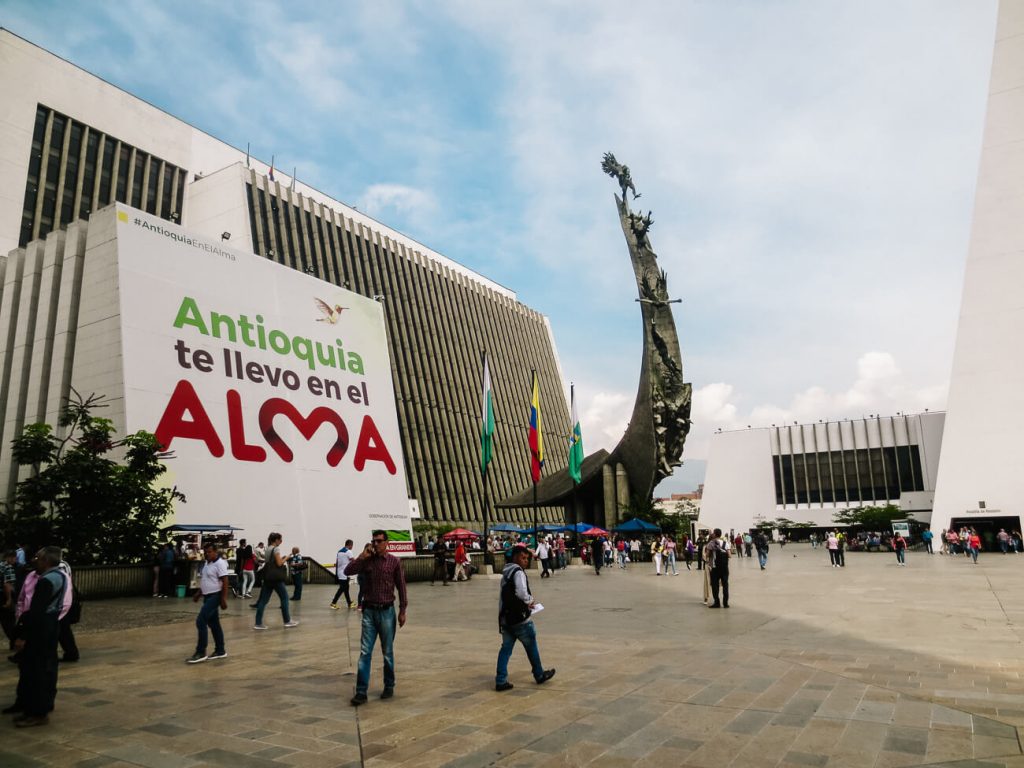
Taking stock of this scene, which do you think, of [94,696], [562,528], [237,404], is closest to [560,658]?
[94,696]

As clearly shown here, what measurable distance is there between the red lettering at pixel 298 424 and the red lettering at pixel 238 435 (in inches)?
30.6

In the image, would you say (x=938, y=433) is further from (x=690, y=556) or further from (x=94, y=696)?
(x=94, y=696)

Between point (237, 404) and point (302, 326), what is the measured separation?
5.37 metres

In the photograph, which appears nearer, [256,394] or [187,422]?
[187,422]

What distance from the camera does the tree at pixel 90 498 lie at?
17.2m

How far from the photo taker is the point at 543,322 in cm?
8531

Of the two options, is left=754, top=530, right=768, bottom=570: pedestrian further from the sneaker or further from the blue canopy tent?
the sneaker

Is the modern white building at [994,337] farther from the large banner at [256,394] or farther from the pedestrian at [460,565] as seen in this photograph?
the large banner at [256,394]

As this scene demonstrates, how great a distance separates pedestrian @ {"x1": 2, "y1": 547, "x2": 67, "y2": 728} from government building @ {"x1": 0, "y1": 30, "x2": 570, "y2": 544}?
18685 millimetres

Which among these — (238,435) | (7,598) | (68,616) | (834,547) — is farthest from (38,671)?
(834,547)

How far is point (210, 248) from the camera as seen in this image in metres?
26.1

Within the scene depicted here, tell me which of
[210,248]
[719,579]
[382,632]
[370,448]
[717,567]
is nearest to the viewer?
[382,632]

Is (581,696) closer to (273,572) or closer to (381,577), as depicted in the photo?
(381,577)

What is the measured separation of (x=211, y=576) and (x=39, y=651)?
9.15ft
